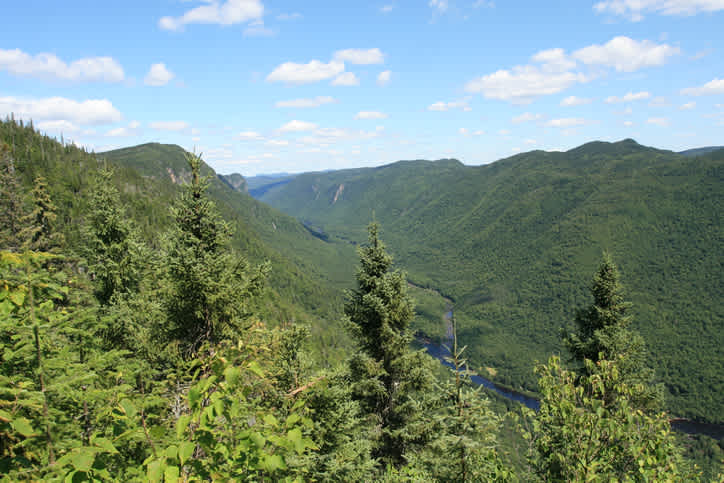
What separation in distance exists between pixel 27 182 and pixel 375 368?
4437 inches

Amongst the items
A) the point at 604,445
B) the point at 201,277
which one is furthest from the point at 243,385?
the point at 201,277

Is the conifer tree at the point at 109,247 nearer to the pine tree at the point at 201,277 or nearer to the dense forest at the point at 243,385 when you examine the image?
the dense forest at the point at 243,385

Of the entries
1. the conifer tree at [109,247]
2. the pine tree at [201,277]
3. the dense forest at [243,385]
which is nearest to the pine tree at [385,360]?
the dense forest at [243,385]

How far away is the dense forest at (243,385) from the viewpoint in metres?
2.82

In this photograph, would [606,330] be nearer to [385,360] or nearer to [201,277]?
[385,360]

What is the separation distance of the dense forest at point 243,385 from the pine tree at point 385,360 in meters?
0.07

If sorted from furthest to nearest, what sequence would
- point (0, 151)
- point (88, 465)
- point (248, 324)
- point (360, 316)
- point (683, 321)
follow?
point (683, 321)
point (0, 151)
point (360, 316)
point (248, 324)
point (88, 465)

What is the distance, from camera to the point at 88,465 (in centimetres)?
216

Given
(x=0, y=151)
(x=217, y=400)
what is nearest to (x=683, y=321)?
(x=217, y=400)

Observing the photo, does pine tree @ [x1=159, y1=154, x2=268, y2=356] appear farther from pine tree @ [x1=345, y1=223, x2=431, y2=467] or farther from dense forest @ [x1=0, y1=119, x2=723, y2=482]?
pine tree @ [x1=345, y1=223, x2=431, y2=467]

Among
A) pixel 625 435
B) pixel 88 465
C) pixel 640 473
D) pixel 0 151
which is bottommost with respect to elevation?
pixel 640 473

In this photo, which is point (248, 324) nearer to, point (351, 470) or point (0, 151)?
point (351, 470)

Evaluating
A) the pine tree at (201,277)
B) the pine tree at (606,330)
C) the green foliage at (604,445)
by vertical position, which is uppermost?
the pine tree at (201,277)

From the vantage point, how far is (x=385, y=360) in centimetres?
1449
